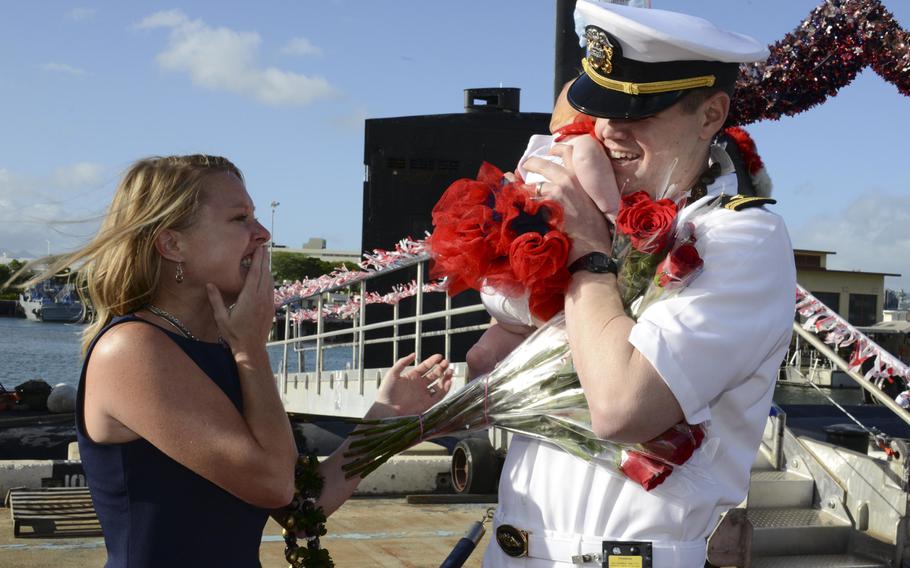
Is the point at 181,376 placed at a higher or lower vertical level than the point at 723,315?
lower

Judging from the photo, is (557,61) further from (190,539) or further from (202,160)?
(190,539)

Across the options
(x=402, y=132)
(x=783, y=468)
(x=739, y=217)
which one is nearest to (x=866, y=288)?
(x=402, y=132)

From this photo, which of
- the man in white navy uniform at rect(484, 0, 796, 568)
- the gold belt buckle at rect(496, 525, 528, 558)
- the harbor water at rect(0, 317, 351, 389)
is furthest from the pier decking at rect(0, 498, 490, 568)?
the harbor water at rect(0, 317, 351, 389)

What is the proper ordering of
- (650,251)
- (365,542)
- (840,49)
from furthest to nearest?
1. (365,542)
2. (840,49)
3. (650,251)

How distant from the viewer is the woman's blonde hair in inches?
86.0

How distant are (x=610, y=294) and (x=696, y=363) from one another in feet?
0.69

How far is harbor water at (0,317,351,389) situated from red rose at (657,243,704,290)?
83.1 feet

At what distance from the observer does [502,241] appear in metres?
1.88

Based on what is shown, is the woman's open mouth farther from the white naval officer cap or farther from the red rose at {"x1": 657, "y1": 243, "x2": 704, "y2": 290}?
the red rose at {"x1": 657, "y1": 243, "x2": 704, "y2": 290}

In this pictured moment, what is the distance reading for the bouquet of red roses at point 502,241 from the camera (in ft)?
5.96

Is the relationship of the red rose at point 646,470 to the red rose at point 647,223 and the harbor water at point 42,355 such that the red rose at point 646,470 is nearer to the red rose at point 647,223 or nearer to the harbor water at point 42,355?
the red rose at point 647,223

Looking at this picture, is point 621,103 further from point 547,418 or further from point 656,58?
point 547,418

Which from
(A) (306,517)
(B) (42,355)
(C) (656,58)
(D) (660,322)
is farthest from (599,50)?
(B) (42,355)

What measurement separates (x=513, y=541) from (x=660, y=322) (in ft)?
2.04
